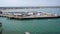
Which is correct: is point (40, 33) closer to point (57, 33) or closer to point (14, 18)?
point (57, 33)

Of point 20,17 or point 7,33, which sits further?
point 20,17

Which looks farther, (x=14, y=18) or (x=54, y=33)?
(x=14, y=18)

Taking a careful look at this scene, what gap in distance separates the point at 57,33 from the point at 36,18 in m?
3.29

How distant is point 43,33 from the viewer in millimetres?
4070

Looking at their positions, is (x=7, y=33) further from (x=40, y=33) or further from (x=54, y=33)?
(x=54, y=33)

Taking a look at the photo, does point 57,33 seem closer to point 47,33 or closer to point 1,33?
point 47,33

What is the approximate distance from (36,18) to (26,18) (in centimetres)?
54

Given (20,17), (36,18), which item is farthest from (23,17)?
(36,18)

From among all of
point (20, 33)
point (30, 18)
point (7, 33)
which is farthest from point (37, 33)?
point (30, 18)

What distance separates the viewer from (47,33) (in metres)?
4.11

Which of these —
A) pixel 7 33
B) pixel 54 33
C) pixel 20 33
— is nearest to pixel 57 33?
pixel 54 33

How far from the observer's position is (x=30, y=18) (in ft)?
23.8

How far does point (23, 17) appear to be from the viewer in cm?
734

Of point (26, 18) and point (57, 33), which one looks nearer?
point (57, 33)
